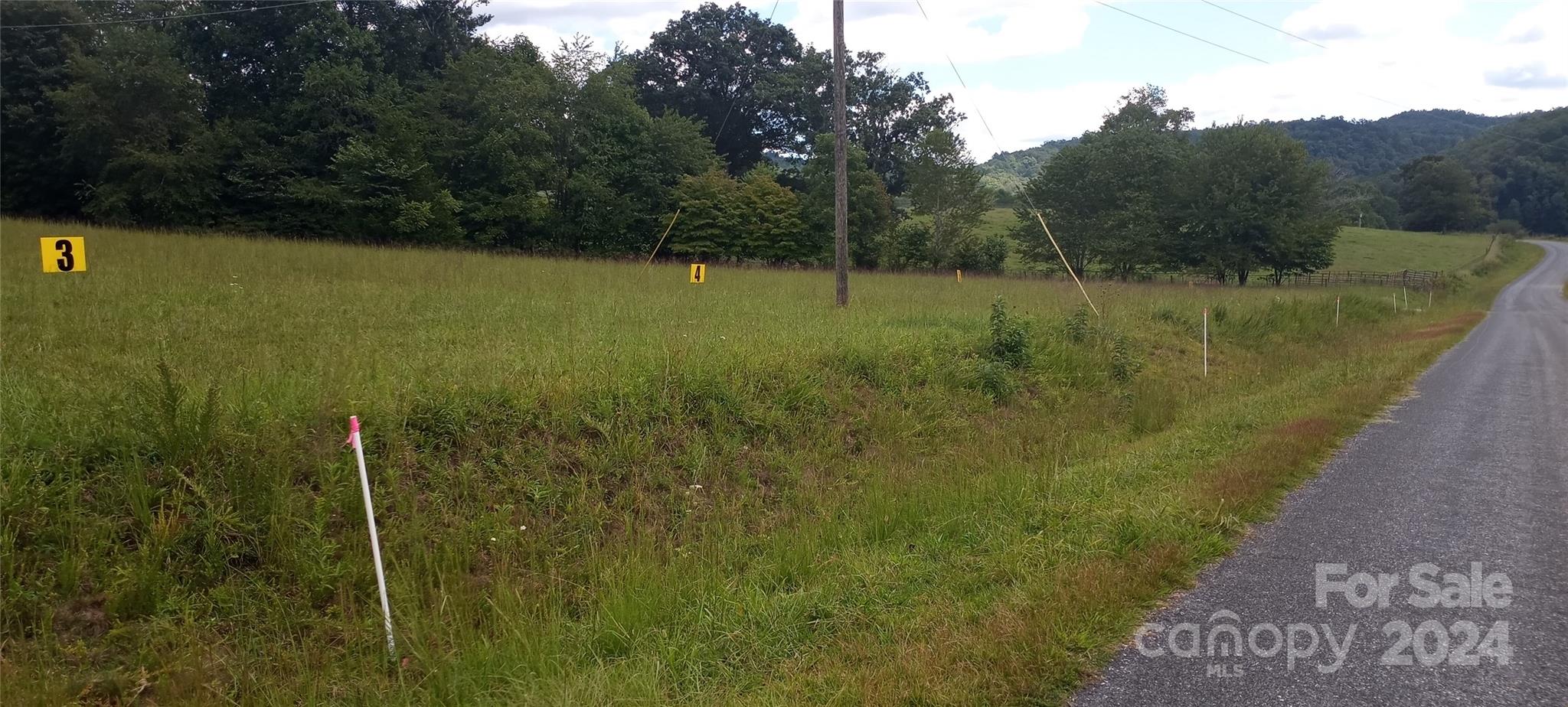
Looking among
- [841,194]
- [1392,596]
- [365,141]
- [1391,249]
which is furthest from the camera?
[1391,249]

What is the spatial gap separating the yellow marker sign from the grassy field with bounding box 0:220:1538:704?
29.1 inches

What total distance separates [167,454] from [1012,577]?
220 inches

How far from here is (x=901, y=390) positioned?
458 inches

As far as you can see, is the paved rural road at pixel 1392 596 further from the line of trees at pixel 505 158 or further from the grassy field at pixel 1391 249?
the grassy field at pixel 1391 249

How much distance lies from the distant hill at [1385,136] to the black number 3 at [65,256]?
135m

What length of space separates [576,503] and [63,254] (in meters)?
7.07

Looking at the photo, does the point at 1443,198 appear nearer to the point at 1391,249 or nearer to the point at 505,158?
the point at 1391,249

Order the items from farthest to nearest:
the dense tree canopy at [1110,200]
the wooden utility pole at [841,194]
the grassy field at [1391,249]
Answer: the grassy field at [1391,249]
the dense tree canopy at [1110,200]
the wooden utility pole at [841,194]

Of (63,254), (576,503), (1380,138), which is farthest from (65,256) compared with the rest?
(1380,138)

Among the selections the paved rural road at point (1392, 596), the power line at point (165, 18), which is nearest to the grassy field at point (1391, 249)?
the power line at point (165, 18)

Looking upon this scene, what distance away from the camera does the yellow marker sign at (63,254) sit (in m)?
9.37

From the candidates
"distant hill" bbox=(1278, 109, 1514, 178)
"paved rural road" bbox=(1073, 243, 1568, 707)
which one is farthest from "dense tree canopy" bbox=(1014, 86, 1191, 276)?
"distant hill" bbox=(1278, 109, 1514, 178)

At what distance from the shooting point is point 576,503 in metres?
7.26

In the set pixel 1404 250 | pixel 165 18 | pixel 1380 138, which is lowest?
pixel 1404 250
